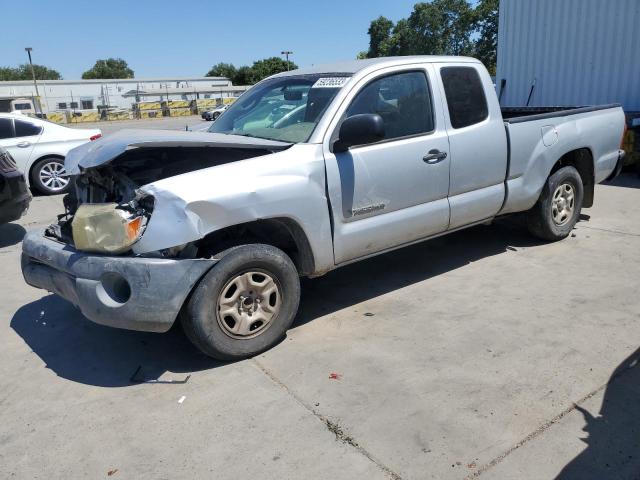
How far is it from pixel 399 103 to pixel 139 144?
2.07 meters

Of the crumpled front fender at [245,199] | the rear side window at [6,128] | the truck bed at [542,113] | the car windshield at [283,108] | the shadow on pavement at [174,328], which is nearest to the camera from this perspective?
the crumpled front fender at [245,199]

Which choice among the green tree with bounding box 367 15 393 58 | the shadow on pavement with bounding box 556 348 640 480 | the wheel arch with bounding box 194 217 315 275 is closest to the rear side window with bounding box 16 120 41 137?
the wheel arch with bounding box 194 217 315 275

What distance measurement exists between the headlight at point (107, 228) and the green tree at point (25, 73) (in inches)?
4953

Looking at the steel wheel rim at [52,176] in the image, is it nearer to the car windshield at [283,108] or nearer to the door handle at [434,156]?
the car windshield at [283,108]

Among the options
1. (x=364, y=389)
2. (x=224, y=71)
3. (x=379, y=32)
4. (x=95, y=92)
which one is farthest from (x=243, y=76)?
(x=364, y=389)

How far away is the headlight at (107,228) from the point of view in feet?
10.8

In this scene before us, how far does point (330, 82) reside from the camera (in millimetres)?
4238

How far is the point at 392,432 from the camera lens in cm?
286

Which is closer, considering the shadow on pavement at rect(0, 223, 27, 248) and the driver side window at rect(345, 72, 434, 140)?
the driver side window at rect(345, 72, 434, 140)

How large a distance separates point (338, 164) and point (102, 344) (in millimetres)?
2182

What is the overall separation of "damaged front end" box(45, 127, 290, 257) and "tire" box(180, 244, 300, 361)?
0.33 m

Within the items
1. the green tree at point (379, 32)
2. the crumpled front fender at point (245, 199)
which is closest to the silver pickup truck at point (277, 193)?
the crumpled front fender at point (245, 199)

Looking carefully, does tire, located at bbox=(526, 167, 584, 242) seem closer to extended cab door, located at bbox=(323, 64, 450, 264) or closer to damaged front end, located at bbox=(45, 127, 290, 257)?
extended cab door, located at bbox=(323, 64, 450, 264)

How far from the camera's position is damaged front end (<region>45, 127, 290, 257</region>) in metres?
3.33
